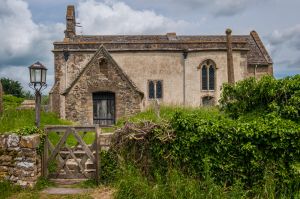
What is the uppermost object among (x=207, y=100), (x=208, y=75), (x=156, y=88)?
(x=208, y=75)

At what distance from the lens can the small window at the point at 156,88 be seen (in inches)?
1086

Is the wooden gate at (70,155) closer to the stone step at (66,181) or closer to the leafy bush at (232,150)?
the stone step at (66,181)

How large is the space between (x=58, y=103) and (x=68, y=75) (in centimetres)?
246

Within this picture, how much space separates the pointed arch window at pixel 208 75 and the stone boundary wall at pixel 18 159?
20770 millimetres

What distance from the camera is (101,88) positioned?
18.7m

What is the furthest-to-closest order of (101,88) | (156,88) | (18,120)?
(156,88) → (101,88) → (18,120)

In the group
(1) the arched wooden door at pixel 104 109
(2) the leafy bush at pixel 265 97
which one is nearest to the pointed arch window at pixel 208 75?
(1) the arched wooden door at pixel 104 109

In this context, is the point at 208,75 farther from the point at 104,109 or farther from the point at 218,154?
the point at 218,154

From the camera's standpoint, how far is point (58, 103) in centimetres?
→ 2645

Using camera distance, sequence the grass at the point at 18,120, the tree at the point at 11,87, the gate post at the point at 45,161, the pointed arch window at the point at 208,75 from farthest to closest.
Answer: the tree at the point at 11,87
the pointed arch window at the point at 208,75
the grass at the point at 18,120
the gate post at the point at 45,161

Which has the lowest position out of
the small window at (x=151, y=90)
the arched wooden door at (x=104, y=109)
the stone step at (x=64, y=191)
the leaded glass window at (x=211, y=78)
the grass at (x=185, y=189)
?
the stone step at (x=64, y=191)

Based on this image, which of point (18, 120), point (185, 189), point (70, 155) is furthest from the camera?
point (18, 120)

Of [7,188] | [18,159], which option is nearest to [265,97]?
Result: [18,159]

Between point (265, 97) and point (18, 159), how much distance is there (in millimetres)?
6734
